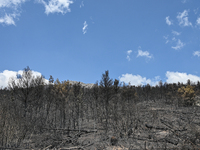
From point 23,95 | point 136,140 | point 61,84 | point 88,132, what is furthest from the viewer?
point 61,84

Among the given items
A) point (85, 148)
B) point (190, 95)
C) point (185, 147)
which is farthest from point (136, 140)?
point (190, 95)

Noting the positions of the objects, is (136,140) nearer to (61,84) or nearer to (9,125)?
(9,125)

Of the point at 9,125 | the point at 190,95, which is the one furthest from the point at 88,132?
the point at 190,95

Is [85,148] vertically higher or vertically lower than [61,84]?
lower

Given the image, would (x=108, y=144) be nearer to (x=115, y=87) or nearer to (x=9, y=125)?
(x=9, y=125)

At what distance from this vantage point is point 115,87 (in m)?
18.6

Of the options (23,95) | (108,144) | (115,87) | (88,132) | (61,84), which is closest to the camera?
(108,144)

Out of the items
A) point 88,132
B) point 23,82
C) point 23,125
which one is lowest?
point 88,132

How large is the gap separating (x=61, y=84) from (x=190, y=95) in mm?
24566

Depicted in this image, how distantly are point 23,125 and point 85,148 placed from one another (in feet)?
13.2

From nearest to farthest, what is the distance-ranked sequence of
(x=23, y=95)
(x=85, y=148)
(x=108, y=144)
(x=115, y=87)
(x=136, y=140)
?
(x=85, y=148) → (x=108, y=144) → (x=136, y=140) → (x=23, y=95) → (x=115, y=87)

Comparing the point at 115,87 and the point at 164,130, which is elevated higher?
the point at 115,87

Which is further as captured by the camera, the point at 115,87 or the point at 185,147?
the point at 115,87

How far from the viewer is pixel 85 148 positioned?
7086 mm
